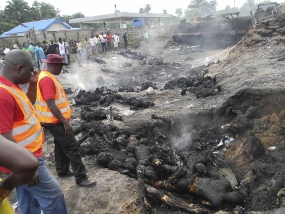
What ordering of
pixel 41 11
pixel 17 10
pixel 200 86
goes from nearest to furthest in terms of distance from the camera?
1. pixel 200 86
2. pixel 17 10
3. pixel 41 11

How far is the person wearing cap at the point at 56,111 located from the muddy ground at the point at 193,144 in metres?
0.41

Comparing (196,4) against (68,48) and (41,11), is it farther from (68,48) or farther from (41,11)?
(68,48)

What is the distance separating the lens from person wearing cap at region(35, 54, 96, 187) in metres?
3.53

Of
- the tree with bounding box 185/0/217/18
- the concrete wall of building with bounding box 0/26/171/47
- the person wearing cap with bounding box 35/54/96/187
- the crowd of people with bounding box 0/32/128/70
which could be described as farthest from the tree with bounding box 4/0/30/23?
the tree with bounding box 185/0/217/18

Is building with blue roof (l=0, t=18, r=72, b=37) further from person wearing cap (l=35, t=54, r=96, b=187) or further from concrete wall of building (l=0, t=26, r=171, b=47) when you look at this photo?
person wearing cap (l=35, t=54, r=96, b=187)

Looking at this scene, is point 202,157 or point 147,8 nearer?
point 202,157

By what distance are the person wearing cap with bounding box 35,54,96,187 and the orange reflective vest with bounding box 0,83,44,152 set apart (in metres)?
1.12

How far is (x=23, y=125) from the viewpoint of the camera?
226 centimetres

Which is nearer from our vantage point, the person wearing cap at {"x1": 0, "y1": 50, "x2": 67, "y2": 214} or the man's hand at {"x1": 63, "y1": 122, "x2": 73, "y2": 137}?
the person wearing cap at {"x1": 0, "y1": 50, "x2": 67, "y2": 214}

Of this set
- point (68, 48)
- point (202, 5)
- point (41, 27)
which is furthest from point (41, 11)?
point (202, 5)

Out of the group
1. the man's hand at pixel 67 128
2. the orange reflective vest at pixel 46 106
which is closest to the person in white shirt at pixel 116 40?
the orange reflective vest at pixel 46 106

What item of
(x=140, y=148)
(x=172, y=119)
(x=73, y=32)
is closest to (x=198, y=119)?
(x=172, y=119)

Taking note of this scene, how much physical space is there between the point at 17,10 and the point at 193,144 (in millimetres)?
43694

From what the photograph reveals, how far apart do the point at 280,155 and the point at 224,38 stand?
650 inches
